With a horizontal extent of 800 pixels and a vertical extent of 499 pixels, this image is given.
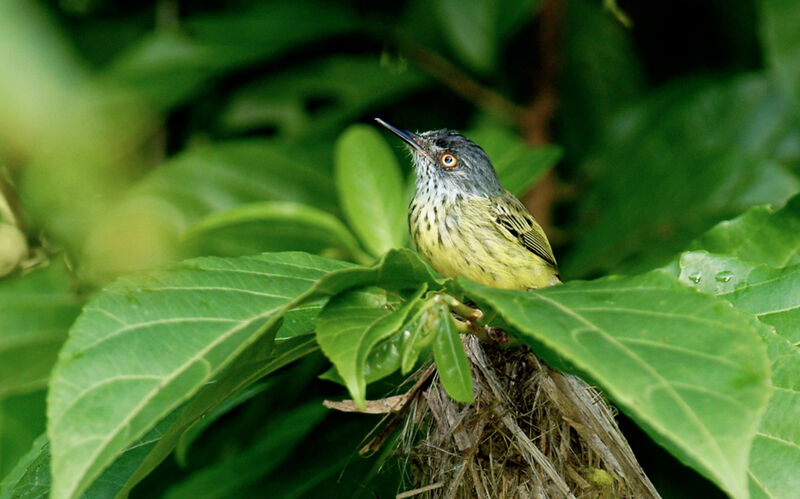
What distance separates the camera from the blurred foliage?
4.06 ft

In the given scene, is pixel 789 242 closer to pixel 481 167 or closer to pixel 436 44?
pixel 481 167

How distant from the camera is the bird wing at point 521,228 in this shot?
3182 millimetres

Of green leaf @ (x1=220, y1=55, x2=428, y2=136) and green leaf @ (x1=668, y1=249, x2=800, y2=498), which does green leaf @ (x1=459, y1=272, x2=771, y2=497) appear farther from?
green leaf @ (x1=220, y1=55, x2=428, y2=136)

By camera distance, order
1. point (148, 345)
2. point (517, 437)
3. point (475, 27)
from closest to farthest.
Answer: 1. point (148, 345)
2. point (517, 437)
3. point (475, 27)

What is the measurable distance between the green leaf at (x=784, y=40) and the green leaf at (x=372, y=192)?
71.5 inches

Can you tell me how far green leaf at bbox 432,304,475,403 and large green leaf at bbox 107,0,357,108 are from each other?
2713mm

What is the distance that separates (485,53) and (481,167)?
74 centimetres

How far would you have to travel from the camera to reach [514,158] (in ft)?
11.6

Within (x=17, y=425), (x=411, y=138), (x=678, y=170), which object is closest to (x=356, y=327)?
(x=17, y=425)

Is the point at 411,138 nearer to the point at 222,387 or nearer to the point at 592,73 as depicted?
the point at 592,73

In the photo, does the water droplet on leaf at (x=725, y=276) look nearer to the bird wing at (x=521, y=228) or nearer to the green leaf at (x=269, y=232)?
the bird wing at (x=521, y=228)

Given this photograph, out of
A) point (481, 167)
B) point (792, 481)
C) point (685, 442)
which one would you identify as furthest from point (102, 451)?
point (481, 167)

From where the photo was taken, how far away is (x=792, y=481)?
1653 millimetres

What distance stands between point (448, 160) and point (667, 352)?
8.12 feet
